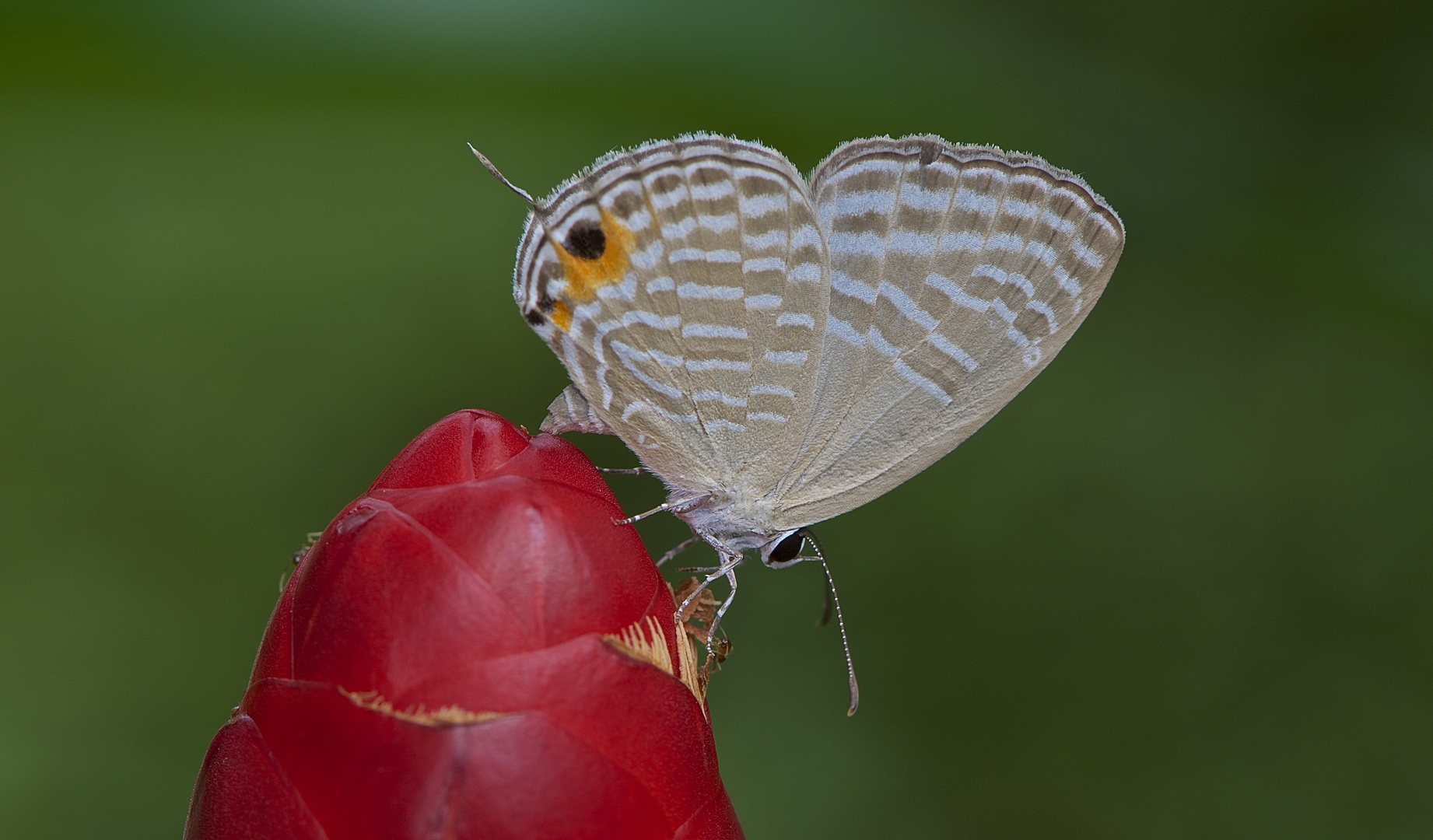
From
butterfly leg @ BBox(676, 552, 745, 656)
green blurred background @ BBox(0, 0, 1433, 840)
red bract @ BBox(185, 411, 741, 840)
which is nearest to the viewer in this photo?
red bract @ BBox(185, 411, 741, 840)

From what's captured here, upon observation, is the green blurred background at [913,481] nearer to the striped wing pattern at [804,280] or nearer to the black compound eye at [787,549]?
the black compound eye at [787,549]

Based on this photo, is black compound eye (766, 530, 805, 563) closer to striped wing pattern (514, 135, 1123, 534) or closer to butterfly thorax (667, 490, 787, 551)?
butterfly thorax (667, 490, 787, 551)

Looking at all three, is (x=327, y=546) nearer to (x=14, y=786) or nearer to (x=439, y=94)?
(x=14, y=786)

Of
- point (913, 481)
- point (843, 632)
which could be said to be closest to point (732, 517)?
point (843, 632)

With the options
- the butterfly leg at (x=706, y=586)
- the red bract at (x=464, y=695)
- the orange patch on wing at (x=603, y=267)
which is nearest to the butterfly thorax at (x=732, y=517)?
the butterfly leg at (x=706, y=586)

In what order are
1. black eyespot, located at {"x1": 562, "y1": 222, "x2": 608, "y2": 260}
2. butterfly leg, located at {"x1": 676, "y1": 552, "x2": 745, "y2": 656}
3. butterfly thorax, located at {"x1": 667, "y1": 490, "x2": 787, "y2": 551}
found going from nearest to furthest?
butterfly leg, located at {"x1": 676, "y1": 552, "x2": 745, "y2": 656}
black eyespot, located at {"x1": 562, "y1": 222, "x2": 608, "y2": 260}
butterfly thorax, located at {"x1": 667, "y1": 490, "x2": 787, "y2": 551}

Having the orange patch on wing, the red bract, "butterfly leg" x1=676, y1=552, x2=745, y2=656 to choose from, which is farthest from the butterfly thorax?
the red bract

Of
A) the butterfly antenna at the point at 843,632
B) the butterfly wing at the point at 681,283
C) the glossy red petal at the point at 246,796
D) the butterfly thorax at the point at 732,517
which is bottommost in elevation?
the butterfly antenna at the point at 843,632
